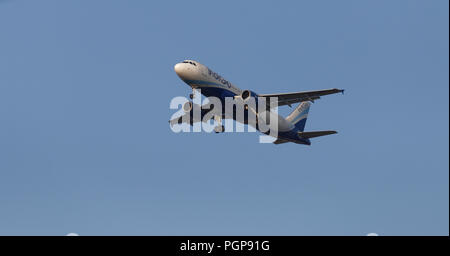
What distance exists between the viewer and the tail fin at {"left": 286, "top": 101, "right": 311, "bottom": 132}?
70656 mm

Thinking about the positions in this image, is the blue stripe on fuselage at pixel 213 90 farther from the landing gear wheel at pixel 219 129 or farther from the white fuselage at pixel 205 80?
the landing gear wheel at pixel 219 129

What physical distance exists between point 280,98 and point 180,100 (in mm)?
10781

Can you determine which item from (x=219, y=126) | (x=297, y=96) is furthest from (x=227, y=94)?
(x=297, y=96)

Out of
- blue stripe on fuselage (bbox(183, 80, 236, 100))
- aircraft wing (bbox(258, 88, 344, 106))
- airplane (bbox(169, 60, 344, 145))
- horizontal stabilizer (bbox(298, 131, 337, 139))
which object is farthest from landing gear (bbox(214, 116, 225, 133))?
horizontal stabilizer (bbox(298, 131, 337, 139))

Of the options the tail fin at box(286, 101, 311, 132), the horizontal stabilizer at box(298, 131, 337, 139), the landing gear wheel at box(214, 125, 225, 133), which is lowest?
the landing gear wheel at box(214, 125, 225, 133)

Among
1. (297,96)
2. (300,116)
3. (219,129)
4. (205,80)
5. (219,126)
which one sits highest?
(300,116)

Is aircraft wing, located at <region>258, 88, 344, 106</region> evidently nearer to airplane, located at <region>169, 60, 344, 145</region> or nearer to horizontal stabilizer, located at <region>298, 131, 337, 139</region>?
airplane, located at <region>169, 60, 344, 145</region>

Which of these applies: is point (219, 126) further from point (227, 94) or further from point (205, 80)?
point (205, 80)

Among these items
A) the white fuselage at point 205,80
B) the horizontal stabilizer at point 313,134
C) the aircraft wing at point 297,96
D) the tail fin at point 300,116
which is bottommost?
the horizontal stabilizer at point 313,134

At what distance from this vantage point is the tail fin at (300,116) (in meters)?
70.7

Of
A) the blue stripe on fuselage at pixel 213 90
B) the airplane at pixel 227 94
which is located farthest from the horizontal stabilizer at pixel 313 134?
the blue stripe on fuselage at pixel 213 90

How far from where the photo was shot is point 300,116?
71.6 meters
